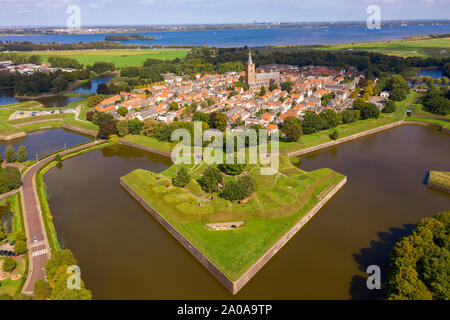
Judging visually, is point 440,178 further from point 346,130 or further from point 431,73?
point 431,73

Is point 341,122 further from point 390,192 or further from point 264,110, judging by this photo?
point 390,192

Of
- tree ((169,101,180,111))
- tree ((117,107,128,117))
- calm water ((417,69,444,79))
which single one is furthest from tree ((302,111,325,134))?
calm water ((417,69,444,79))

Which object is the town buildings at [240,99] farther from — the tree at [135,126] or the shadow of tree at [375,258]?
the shadow of tree at [375,258]

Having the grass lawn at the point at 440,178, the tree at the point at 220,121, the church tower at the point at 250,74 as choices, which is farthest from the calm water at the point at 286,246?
the church tower at the point at 250,74

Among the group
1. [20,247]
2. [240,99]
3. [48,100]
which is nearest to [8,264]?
[20,247]

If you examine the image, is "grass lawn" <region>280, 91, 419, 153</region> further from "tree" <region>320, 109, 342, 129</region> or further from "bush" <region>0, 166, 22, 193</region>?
"bush" <region>0, 166, 22, 193</region>

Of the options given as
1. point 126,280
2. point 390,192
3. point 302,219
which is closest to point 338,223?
point 302,219
